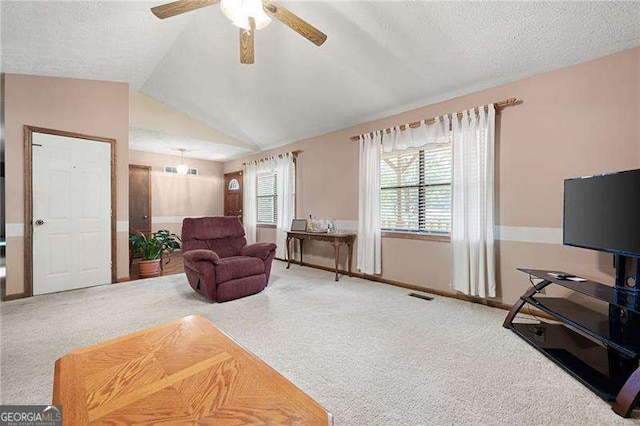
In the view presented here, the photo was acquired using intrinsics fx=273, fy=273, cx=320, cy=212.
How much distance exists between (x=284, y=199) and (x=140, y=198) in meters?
3.51

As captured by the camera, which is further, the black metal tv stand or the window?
the window

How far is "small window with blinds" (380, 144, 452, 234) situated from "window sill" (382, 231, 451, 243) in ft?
0.20

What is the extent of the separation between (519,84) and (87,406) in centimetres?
398

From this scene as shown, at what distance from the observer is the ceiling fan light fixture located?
171cm

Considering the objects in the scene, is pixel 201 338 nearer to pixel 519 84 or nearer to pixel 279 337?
pixel 279 337

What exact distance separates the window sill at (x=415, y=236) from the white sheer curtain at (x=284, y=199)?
7.26 feet

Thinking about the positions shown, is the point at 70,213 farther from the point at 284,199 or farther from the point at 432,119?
the point at 432,119

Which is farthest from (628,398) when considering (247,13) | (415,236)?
(247,13)

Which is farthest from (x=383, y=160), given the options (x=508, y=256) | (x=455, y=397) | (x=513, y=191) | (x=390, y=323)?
(x=455, y=397)

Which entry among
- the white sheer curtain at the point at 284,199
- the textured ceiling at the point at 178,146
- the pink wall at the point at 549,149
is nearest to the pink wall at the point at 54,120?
the textured ceiling at the point at 178,146

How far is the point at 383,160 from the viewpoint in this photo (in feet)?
13.3

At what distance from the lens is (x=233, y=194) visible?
7355mm

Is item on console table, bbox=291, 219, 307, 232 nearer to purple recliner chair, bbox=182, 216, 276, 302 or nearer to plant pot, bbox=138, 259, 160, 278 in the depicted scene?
purple recliner chair, bbox=182, 216, 276, 302

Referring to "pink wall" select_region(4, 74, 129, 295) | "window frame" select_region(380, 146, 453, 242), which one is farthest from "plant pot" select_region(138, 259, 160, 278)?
"window frame" select_region(380, 146, 453, 242)
